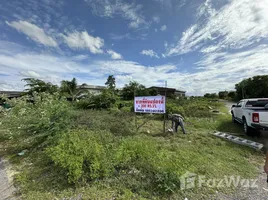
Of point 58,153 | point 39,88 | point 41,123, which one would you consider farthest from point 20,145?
point 39,88

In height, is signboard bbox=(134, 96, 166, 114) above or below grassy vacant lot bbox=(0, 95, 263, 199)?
above

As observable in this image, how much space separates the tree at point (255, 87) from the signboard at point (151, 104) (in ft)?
89.6

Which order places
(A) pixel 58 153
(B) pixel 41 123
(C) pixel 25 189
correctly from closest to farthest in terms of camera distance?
(C) pixel 25 189
(A) pixel 58 153
(B) pixel 41 123

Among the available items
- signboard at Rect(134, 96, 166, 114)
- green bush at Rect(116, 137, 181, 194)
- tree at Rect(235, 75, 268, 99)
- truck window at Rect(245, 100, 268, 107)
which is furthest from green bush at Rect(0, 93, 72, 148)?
tree at Rect(235, 75, 268, 99)

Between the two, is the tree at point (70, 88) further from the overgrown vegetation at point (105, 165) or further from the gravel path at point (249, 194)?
the gravel path at point (249, 194)

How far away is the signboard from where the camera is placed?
5.81 meters

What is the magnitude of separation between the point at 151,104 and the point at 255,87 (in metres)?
28.6

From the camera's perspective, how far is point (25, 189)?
8.65ft

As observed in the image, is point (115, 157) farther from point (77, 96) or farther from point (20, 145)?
point (77, 96)

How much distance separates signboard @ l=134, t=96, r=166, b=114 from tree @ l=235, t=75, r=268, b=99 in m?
27.3

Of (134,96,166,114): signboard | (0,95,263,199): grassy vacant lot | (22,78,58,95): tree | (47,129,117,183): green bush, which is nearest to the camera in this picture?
(0,95,263,199): grassy vacant lot

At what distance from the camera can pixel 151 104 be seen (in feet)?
20.0

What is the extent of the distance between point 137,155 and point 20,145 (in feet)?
14.7

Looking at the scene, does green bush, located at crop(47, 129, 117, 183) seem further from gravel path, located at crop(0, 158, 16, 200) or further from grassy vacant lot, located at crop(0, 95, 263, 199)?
gravel path, located at crop(0, 158, 16, 200)
